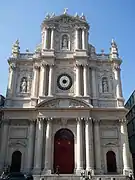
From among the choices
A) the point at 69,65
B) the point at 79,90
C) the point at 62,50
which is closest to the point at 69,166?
the point at 79,90

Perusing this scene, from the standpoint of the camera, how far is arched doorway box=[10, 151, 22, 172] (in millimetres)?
24547

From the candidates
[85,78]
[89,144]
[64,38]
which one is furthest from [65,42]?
[89,144]

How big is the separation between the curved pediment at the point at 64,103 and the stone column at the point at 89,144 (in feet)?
5.98

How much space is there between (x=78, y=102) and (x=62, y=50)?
8.08 meters

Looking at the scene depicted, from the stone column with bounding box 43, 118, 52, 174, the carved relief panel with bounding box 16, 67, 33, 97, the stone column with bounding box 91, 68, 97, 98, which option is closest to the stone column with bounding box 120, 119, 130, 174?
the stone column with bounding box 91, 68, 97, 98

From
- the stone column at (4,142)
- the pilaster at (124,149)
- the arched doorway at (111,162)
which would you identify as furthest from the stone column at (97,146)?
the stone column at (4,142)

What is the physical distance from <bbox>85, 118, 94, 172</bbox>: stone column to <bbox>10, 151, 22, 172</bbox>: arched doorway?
24.6ft

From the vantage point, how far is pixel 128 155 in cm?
2469

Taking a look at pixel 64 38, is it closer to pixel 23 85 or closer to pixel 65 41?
pixel 65 41

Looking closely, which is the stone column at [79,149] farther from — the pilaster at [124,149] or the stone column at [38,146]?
the pilaster at [124,149]

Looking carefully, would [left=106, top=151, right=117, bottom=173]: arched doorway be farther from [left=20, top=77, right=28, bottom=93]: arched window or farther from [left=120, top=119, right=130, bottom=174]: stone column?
[left=20, top=77, right=28, bottom=93]: arched window

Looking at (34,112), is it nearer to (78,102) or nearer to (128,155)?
(78,102)

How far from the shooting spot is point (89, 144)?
24359 millimetres

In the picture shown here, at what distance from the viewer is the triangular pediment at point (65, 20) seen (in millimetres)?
31172
